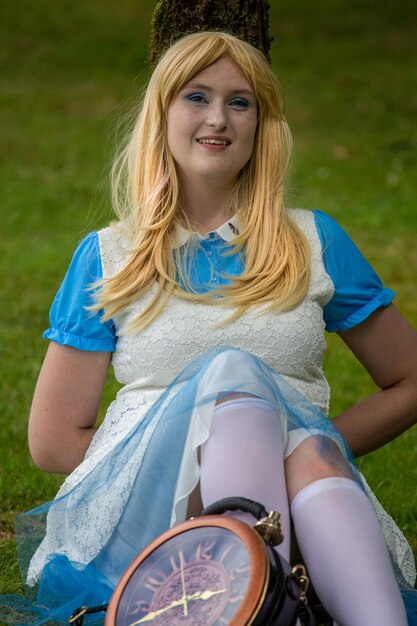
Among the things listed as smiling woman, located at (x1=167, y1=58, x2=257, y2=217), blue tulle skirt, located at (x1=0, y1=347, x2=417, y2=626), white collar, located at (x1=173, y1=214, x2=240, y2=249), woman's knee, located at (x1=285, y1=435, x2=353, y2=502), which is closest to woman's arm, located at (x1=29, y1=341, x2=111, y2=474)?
blue tulle skirt, located at (x1=0, y1=347, x2=417, y2=626)

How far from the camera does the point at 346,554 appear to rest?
229 cm

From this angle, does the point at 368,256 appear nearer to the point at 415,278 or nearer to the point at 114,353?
the point at 415,278

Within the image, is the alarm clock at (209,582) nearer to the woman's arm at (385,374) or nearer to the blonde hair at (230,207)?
the blonde hair at (230,207)

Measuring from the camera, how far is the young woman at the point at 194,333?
2445 mm

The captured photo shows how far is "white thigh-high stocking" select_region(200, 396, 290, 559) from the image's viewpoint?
2309mm

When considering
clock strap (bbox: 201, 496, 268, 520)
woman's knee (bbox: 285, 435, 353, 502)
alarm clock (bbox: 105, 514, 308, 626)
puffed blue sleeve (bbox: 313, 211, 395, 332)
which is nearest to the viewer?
alarm clock (bbox: 105, 514, 308, 626)

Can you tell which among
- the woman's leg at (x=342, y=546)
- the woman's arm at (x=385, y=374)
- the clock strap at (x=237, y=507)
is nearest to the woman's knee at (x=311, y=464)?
the woman's leg at (x=342, y=546)

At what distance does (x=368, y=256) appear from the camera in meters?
6.71

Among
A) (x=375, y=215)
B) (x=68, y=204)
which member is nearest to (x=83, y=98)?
(x=68, y=204)

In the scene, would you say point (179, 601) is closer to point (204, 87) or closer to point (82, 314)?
point (82, 314)

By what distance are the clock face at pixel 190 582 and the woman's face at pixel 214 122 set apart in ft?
3.24

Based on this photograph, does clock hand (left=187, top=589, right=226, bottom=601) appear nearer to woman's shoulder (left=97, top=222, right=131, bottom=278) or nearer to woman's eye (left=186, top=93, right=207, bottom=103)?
woman's shoulder (left=97, top=222, right=131, bottom=278)

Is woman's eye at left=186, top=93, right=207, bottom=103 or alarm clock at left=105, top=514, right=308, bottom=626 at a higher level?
woman's eye at left=186, top=93, right=207, bottom=103

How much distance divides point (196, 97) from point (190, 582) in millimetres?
1213
